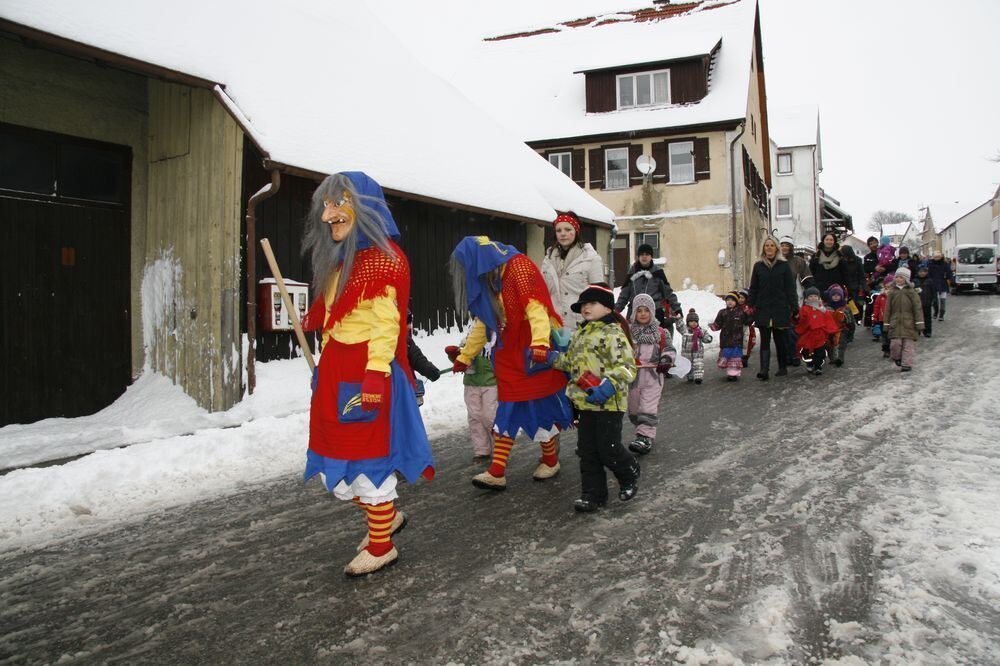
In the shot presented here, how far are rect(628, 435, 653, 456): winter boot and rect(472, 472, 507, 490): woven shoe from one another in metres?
1.43

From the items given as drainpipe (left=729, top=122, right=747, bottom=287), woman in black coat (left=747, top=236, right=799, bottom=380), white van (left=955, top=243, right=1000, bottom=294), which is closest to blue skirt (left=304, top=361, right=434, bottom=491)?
woman in black coat (left=747, top=236, right=799, bottom=380)

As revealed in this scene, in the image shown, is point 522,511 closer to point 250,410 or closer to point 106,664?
point 106,664

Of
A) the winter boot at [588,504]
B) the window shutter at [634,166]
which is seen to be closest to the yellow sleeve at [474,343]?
the winter boot at [588,504]

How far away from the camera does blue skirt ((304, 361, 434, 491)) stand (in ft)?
10.8

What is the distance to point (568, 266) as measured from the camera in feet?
19.8

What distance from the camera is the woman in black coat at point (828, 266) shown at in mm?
12273

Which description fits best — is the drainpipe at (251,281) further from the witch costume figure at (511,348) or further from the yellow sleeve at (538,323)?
the yellow sleeve at (538,323)

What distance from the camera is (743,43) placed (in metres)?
26.4

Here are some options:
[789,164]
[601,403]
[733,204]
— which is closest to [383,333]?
[601,403]

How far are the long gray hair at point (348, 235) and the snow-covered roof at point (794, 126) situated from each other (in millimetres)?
46538

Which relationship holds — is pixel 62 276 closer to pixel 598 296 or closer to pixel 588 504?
pixel 598 296

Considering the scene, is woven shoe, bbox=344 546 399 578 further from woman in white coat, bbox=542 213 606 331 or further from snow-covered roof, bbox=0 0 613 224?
snow-covered roof, bbox=0 0 613 224

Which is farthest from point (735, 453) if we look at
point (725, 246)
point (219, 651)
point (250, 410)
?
Result: point (725, 246)

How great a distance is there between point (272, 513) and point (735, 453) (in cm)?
353
